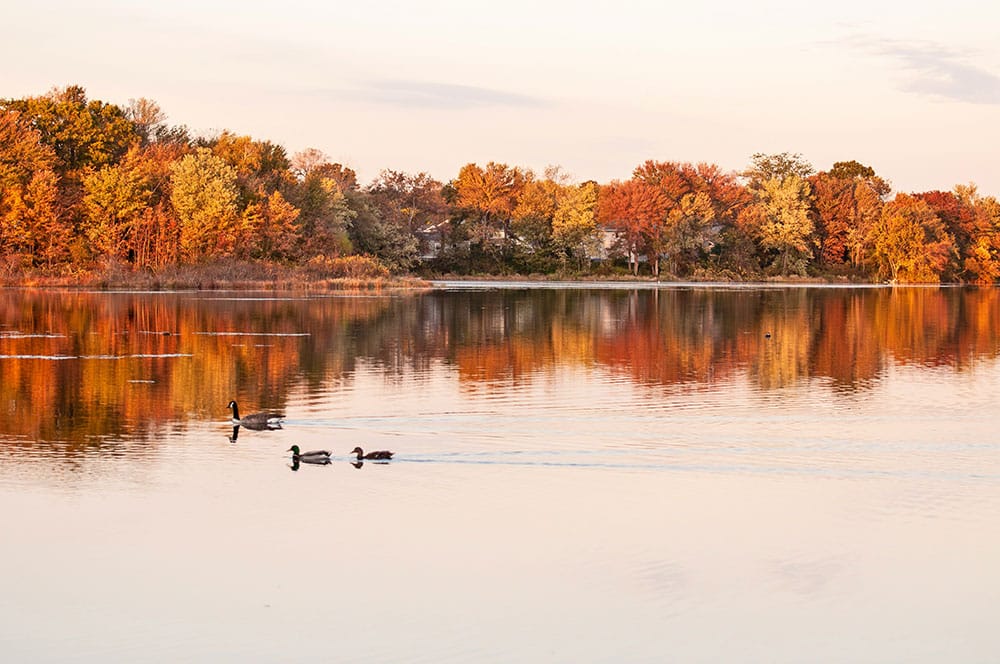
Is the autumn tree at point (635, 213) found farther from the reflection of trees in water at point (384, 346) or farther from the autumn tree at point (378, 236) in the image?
the reflection of trees in water at point (384, 346)

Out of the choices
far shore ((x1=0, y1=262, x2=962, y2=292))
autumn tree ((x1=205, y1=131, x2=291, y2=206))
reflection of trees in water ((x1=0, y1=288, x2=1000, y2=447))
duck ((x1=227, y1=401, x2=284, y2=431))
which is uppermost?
autumn tree ((x1=205, y1=131, x2=291, y2=206))

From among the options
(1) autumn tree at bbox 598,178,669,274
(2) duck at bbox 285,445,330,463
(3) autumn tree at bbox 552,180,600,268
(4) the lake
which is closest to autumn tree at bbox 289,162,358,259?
(3) autumn tree at bbox 552,180,600,268

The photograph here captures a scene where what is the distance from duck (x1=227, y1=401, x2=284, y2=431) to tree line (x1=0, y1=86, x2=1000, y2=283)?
6329 cm

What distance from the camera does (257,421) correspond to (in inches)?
792

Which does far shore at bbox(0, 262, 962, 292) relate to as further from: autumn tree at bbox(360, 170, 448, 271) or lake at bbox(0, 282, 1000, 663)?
lake at bbox(0, 282, 1000, 663)

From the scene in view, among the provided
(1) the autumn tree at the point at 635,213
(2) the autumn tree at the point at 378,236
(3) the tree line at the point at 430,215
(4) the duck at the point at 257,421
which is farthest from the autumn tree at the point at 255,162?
(4) the duck at the point at 257,421

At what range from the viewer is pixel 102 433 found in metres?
19.4

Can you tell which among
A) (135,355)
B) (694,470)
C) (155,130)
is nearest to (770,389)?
(694,470)

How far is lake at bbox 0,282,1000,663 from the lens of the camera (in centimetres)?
1023

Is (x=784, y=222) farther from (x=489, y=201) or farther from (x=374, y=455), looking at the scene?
(x=374, y=455)

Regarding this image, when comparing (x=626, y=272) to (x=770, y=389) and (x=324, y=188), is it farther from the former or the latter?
(x=770, y=389)

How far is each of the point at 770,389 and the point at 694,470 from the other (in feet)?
33.0

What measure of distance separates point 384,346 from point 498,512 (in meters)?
22.1

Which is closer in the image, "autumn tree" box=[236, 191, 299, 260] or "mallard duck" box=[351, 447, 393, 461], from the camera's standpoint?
"mallard duck" box=[351, 447, 393, 461]
